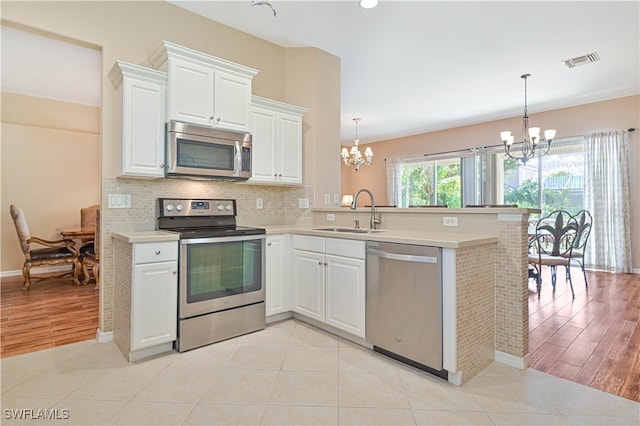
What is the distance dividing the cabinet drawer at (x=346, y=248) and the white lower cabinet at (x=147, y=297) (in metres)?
1.17

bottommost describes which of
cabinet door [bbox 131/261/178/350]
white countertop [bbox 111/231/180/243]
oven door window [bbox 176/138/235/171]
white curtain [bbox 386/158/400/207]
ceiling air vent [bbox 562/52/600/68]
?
cabinet door [bbox 131/261/178/350]

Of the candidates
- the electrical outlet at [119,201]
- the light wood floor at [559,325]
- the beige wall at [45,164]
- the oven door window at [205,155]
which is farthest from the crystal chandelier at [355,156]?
the beige wall at [45,164]

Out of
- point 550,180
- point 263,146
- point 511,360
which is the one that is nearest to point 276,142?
point 263,146

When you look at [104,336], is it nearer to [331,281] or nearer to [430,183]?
[331,281]

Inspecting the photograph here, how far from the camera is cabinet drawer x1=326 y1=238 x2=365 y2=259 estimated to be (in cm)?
248

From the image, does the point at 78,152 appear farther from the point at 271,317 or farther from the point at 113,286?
the point at 271,317

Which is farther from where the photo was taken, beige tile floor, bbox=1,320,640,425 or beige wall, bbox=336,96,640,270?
beige wall, bbox=336,96,640,270

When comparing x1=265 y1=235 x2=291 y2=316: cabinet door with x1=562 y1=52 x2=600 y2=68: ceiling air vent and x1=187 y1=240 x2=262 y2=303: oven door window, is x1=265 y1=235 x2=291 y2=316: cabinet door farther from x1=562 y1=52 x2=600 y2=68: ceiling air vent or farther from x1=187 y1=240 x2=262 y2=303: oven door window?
x1=562 y1=52 x2=600 y2=68: ceiling air vent

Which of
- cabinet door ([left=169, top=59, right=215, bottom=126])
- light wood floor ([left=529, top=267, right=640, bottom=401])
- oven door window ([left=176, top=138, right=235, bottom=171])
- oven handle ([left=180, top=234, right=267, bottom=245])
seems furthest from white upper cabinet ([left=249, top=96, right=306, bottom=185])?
light wood floor ([left=529, top=267, right=640, bottom=401])

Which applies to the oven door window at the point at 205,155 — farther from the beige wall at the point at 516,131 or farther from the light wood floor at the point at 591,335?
the beige wall at the point at 516,131

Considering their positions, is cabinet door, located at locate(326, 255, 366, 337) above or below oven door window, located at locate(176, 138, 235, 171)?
below

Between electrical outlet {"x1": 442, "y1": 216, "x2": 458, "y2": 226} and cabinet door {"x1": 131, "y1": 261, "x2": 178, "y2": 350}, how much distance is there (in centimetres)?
201

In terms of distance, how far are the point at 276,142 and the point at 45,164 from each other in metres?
4.35

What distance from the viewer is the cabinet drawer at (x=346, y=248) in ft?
8.13
